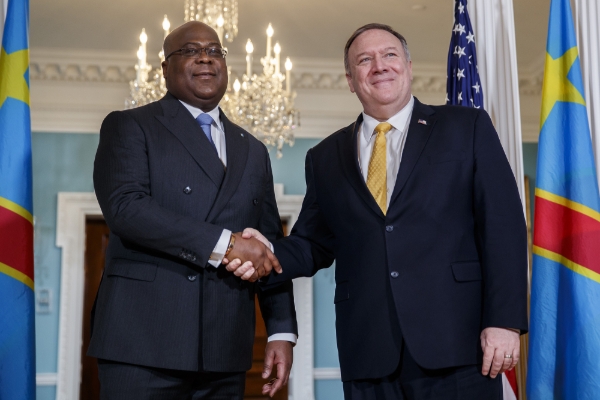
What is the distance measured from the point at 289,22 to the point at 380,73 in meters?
3.51

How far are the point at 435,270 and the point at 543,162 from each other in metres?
1.00

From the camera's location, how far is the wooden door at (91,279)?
20.4 ft

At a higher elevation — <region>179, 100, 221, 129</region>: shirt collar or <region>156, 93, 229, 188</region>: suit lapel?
<region>179, 100, 221, 129</region>: shirt collar

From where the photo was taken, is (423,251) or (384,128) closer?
(423,251)

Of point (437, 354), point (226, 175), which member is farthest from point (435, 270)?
point (226, 175)

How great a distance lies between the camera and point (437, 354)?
181 centimetres

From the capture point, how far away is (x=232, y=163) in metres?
2.16

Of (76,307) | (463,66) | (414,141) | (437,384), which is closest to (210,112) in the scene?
(414,141)

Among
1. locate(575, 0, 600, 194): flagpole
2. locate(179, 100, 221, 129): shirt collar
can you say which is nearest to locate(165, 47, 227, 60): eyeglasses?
locate(179, 100, 221, 129): shirt collar

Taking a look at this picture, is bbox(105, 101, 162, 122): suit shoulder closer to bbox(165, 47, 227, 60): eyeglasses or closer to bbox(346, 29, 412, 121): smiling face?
bbox(165, 47, 227, 60): eyeglasses

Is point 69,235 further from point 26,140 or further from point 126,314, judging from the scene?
point 126,314

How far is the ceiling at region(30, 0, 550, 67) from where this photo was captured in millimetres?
5184

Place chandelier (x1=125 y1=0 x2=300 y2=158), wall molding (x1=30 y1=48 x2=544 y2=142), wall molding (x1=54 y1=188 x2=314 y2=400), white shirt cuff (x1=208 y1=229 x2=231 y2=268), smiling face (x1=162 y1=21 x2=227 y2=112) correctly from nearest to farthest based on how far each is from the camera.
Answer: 1. white shirt cuff (x1=208 y1=229 x2=231 y2=268)
2. smiling face (x1=162 y1=21 x2=227 y2=112)
3. chandelier (x1=125 y1=0 x2=300 y2=158)
4. wall molding (x1=54 y1=188 x2=314 y2=400)
5. wall molding (x1=30 y1=48 x2=544 y2=142)

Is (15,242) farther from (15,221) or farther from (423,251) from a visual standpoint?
(423,251)
